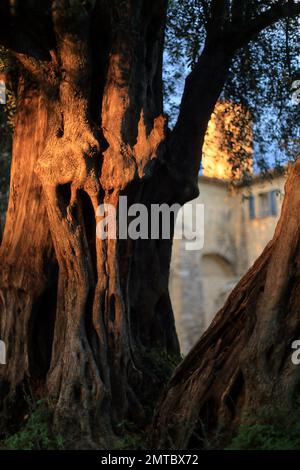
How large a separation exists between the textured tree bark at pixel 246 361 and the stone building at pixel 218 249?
16115 millimetres

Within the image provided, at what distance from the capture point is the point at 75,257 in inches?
252

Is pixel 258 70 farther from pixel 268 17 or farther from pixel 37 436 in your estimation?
pixel 37 436

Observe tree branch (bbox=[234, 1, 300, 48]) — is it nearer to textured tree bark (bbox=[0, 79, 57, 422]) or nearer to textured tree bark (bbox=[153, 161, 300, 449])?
textured tree bark (bbox=[0, 79, 57, 422])

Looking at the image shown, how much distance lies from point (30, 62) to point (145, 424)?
3.89 metres

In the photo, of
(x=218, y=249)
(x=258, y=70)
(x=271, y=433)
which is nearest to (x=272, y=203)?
(x=218, y=249)

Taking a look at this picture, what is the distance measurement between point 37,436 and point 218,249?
18.7 metres

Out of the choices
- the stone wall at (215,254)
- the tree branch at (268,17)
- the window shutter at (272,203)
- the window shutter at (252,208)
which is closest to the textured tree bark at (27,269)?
the tree branch at (268,17)

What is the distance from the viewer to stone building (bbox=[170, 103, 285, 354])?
22.1 meters

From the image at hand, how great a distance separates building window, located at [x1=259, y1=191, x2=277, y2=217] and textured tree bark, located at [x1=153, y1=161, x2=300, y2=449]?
18030 millimetres

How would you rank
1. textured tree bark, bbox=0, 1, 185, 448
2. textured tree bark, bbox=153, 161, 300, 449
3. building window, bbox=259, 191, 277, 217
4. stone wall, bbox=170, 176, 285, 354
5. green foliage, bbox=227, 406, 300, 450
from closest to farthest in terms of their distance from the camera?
green foliage, bbox=227, 406, 300, 450
textured tree bark, bbox=153, 161, 300, 449
textured tree bark, bbox=0, 1, 185, 448
stone wall, bbox=170, 176, 285, 354
building window, bbox=259, 191, 277, 217

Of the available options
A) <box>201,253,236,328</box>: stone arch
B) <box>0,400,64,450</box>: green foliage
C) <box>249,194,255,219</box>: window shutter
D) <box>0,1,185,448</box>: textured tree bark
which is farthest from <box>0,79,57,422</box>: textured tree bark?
<box>249,194,255,219</box>: window shutter

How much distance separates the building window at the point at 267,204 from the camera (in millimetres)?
23583

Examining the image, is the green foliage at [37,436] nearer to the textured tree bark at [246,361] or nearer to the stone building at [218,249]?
the textured tree bark at [246,361]
